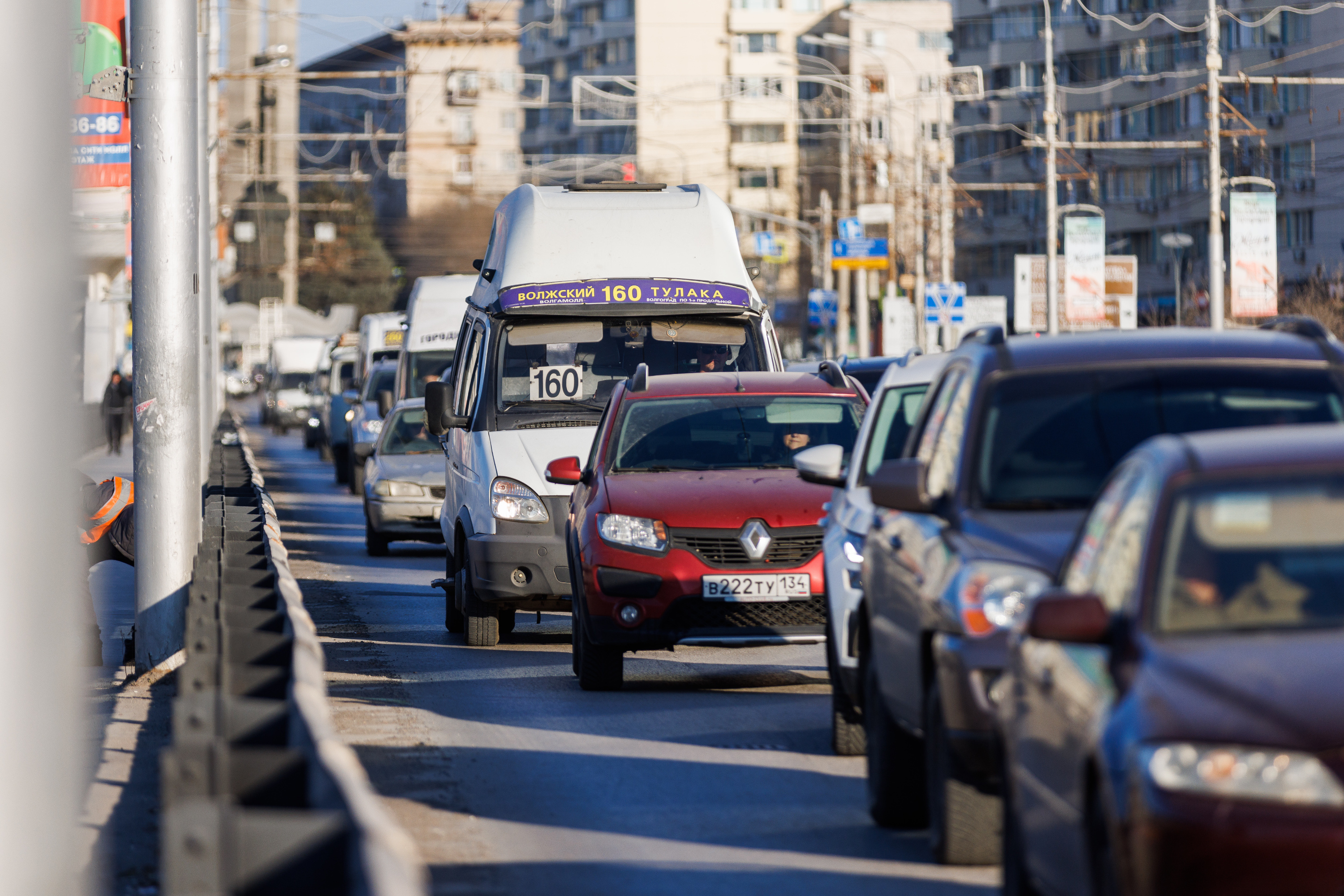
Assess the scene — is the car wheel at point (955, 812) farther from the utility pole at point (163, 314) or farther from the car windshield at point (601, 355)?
the car windshield at point (601, 355)

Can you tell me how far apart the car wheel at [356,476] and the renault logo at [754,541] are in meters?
22.0

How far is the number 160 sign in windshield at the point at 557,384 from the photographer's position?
1527 cm

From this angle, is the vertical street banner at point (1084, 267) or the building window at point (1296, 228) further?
the building window at point (1296, 228)

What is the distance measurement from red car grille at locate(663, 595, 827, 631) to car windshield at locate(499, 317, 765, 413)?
3.48m

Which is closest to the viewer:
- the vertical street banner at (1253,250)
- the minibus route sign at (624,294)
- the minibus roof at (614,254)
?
the minibus route sign at (624,294)

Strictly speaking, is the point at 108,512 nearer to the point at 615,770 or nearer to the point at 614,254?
the point at 614,254

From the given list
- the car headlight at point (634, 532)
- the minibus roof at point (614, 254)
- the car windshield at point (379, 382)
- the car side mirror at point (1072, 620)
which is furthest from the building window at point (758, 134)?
the car side mirror at point (1072, 620)

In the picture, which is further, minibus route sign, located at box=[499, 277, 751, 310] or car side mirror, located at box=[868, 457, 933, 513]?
minibus route sign, located at box=[499, 277, 751, 310]

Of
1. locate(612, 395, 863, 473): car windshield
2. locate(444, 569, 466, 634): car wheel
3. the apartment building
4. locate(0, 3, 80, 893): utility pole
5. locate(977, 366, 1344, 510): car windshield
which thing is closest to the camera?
locate(0, 3, 80, 893): utility pole

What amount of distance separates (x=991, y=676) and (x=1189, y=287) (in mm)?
75431

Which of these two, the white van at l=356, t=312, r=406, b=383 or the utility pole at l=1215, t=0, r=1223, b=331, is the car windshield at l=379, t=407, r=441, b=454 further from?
the utility pole at l=1215, t=0, r=1223, b=331

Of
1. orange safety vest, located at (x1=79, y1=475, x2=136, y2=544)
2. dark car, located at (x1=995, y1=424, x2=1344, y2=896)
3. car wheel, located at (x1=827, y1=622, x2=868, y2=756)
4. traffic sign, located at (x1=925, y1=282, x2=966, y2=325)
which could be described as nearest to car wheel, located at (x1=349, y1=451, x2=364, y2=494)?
traffic sign, located at (x1=925, y1=282, x2=966, y2=325)

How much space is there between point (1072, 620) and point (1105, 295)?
1528 inches

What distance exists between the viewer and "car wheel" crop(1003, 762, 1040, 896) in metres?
5.95
